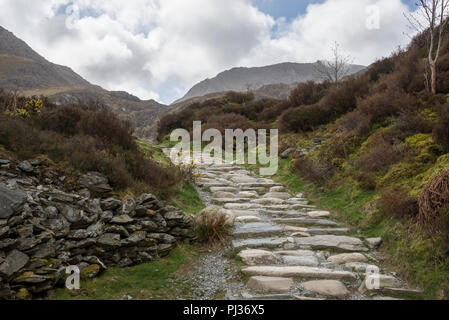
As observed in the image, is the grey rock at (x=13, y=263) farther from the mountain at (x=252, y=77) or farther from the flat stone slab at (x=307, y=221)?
the mountain at (x=252, y=77)

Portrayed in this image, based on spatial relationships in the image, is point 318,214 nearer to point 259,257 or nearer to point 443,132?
point 259,257

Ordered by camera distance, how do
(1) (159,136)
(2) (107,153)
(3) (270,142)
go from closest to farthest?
(2) (107,153)
(3) (270,142)
(1) (159,136)

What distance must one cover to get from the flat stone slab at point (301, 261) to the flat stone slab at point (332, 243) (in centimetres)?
46

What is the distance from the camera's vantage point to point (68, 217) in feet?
12.3

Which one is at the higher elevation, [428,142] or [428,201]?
[428,142]

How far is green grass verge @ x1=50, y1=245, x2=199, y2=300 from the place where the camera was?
317 centimetres

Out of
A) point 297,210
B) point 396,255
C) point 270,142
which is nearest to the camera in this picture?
point 396,255

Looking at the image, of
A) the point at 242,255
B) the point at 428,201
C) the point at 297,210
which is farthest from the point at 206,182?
the point at 428,201

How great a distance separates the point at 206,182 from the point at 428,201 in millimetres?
6170

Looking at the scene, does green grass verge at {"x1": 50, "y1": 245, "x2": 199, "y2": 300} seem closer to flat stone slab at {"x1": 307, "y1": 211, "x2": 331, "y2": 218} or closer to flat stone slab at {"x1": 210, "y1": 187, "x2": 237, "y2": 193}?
flat stone slab at {"x1": 307, "y1": 211, "x2": 331, "y2": 218}

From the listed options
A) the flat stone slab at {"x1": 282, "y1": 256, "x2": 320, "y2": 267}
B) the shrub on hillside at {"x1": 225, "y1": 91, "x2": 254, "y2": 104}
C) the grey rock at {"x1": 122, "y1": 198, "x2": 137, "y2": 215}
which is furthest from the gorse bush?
the shrub on hillside at {"x1": 225, "y1": 91, "x2": 254, "y2": 104}

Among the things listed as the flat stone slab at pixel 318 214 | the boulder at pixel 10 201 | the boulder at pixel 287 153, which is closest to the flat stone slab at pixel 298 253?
the flat stone slab at pixel 318 214

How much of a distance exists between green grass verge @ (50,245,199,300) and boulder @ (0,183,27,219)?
1.01 meters

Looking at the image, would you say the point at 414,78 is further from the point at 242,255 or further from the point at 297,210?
the point at 242,255
